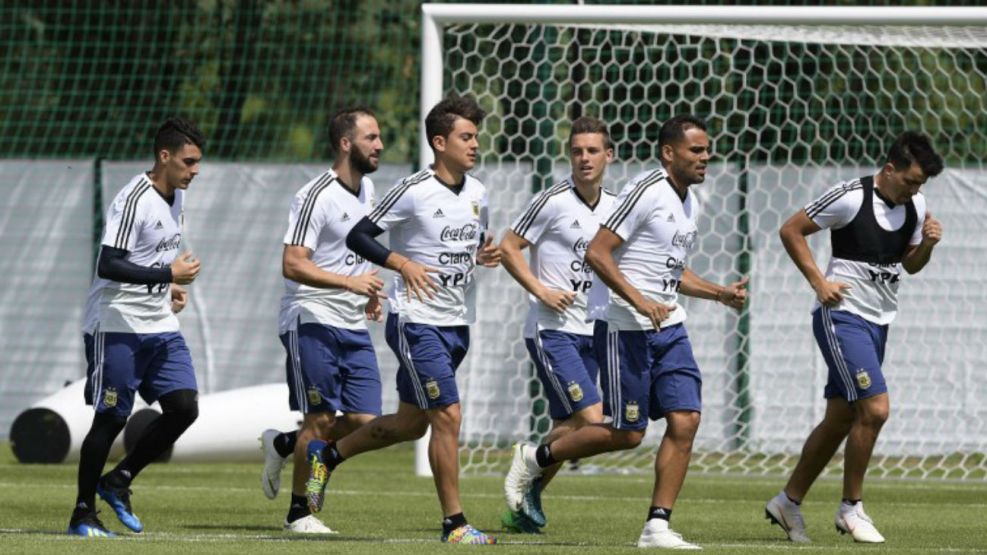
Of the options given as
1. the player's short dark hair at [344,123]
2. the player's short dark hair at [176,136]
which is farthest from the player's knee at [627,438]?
the player's short dark hair at [176,136]

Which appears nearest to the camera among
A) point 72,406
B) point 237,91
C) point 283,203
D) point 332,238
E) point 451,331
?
point 451,331

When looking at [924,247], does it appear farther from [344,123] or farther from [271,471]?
[271,471]

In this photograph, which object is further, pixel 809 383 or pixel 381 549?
pixel 809 383

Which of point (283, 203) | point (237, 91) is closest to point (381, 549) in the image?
point (283, 203)

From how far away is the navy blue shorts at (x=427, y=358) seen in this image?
360 inches

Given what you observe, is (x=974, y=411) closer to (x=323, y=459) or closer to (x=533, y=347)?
(x=533, y=347)

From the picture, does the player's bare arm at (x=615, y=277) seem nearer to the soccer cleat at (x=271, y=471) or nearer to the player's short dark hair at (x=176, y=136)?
the player's short dark hair at (x=176, y=136)

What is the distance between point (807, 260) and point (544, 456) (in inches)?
67.3

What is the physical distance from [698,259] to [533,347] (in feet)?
17.1

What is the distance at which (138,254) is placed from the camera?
9.57m

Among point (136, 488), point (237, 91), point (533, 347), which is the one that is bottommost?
point (136, 488)

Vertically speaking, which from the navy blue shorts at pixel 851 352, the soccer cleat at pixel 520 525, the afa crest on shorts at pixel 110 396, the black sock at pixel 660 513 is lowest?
the soccer cleat at pixel 520 525

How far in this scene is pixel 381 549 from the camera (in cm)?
868

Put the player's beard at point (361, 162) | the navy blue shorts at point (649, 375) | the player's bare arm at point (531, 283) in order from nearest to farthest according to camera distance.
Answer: the navy blue shorts at point (649, 375) → the player's beard at point (361, 162) → the player's bare arm at point (531, 283)
